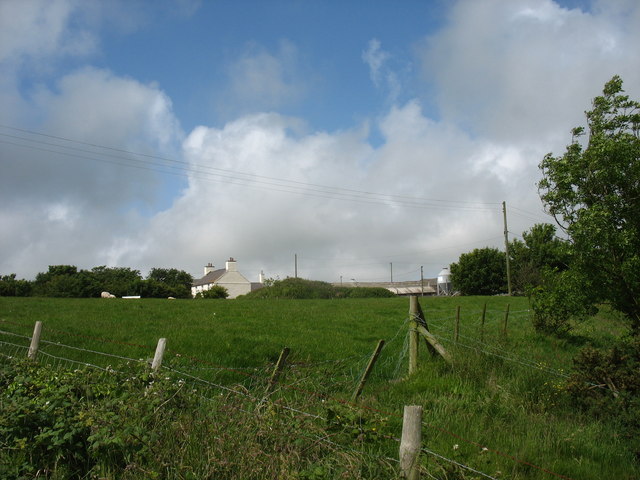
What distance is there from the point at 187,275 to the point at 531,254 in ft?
172

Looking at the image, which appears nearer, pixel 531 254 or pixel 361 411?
pixel 361 411

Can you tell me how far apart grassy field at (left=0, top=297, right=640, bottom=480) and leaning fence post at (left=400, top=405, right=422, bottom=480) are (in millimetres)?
392

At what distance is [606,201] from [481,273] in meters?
49.3

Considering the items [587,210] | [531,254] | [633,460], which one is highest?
[531,254]

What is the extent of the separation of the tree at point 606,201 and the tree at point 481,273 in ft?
160

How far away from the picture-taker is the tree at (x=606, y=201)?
853 centimetres

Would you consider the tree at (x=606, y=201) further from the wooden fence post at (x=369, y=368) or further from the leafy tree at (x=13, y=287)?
the leafy tree at (x=13, y=287)

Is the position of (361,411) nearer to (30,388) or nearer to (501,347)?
(30,388)

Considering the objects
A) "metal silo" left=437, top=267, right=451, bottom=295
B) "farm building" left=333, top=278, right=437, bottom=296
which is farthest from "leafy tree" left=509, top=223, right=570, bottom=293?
"farm building" left=333, top=278, right=437, bottom=296

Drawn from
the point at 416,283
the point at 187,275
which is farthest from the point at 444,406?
the point at 416,283

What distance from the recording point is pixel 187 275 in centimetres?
8100

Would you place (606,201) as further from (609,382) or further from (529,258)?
(529,258)

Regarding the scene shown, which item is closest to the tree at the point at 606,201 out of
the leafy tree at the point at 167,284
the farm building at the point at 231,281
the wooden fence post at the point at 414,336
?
the wooden fence post at the point at 414,336

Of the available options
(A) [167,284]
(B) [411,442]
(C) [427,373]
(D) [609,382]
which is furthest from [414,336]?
(A) [167,284]
